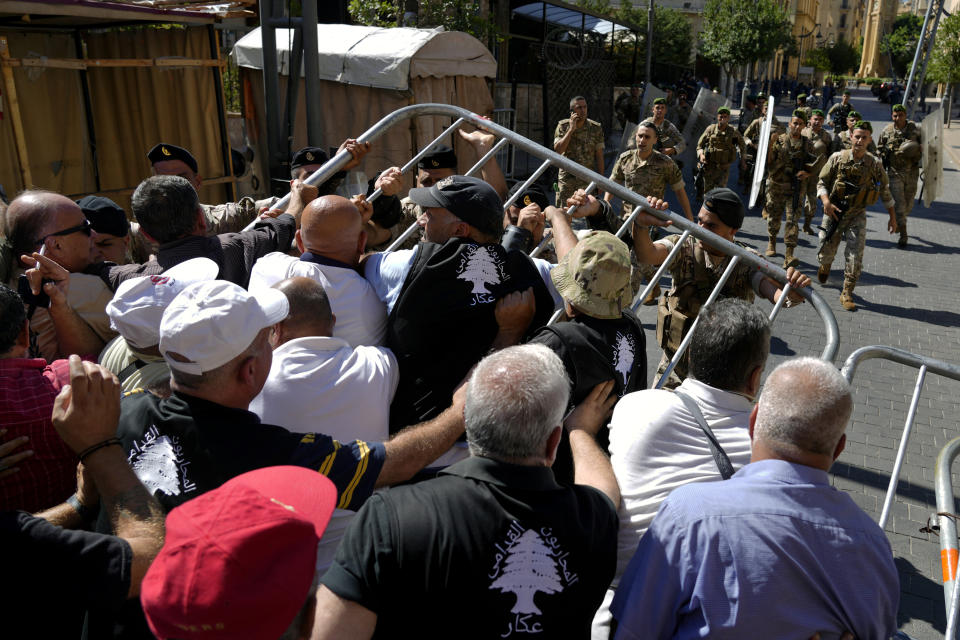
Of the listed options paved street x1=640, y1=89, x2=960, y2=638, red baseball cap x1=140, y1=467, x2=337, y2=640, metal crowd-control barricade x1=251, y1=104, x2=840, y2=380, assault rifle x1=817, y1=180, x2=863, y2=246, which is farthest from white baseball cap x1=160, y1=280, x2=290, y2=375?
assault rifle x1=817, y1=180, x2=863, y2=246

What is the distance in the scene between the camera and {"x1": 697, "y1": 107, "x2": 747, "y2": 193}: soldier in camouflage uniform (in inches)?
451

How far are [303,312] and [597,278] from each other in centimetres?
97

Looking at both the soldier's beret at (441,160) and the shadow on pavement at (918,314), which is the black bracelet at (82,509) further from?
the shadow on pavement at (918,314)

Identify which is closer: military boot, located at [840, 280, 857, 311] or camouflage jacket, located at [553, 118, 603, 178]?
military boot, located at [840, 280, 857, 311]

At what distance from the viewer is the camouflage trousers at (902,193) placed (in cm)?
1109

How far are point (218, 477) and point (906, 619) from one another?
336 cm

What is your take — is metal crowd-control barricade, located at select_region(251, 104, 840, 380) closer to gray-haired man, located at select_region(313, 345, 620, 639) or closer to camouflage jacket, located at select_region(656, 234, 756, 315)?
camouflage jacket, located at select_region(656, 234, 756, 315)

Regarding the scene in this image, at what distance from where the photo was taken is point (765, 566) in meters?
1.59

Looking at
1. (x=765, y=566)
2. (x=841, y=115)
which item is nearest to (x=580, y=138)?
(x=765, y=566)

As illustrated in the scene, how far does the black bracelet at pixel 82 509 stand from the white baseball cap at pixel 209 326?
418 mm

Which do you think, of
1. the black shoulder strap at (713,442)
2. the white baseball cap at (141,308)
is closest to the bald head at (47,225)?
the white baseball cap at (141,308)

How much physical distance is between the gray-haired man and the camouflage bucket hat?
81 centimetres

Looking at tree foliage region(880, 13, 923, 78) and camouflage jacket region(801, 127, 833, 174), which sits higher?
tree foliage region(880, 13, 923, 78)

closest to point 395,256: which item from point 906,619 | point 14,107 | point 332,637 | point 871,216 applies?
point 332,637
